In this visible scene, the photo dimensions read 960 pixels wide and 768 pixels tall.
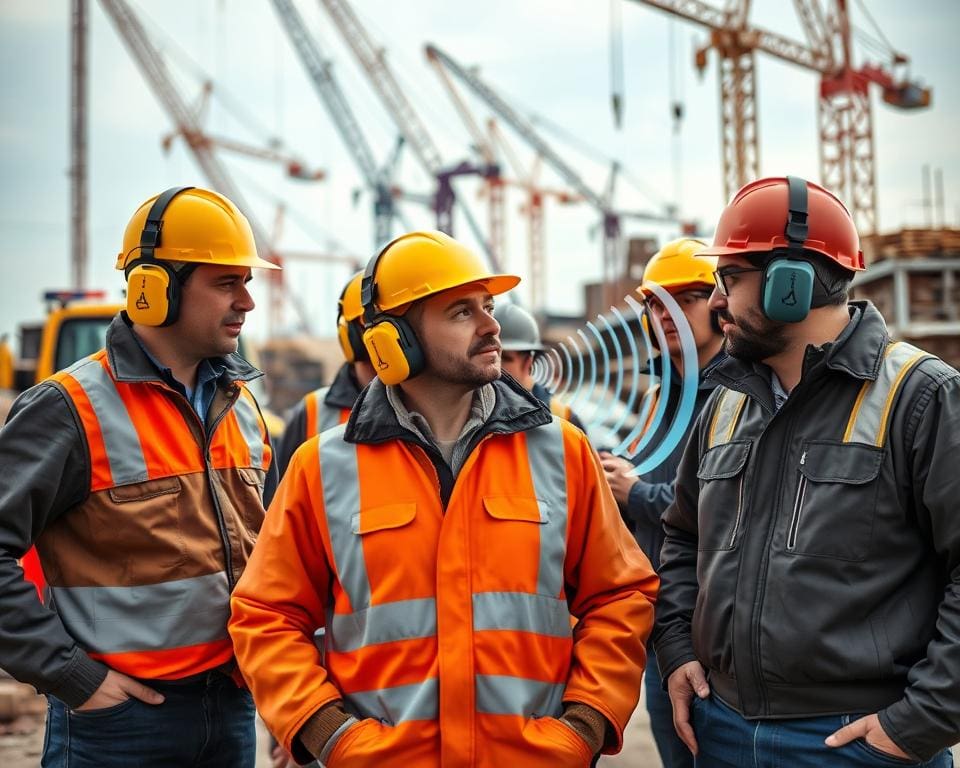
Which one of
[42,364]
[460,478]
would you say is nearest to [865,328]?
[460,478]

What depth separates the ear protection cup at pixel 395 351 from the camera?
287cm

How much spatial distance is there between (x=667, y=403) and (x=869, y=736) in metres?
1.69

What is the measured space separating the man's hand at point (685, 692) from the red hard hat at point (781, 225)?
1.19 m

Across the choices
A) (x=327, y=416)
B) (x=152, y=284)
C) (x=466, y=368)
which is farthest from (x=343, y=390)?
(x=466, y=368)

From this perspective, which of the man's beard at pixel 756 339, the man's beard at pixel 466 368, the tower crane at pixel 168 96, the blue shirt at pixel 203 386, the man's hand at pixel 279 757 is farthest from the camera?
the tower crane at pixel 168 96

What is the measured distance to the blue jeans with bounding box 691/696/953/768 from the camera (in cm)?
248

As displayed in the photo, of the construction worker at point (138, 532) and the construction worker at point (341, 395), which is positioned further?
the construction worker at point (341, 395)

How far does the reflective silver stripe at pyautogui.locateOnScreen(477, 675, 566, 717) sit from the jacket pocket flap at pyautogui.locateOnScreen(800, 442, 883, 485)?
2.97 ft

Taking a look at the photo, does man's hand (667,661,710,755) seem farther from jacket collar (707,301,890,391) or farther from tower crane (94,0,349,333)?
tower crane (94,0,349,333)

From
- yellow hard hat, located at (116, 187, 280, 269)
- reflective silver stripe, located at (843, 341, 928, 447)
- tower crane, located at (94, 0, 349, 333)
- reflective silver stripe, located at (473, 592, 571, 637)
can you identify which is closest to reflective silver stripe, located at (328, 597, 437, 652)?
reflective silver stripe, located at (473, 592, 571, 637)

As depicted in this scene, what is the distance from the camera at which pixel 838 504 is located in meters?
2.53

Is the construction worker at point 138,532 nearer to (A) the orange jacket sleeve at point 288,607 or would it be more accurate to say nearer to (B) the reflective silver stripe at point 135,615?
(B) the reflective silver stripe at point 135,615

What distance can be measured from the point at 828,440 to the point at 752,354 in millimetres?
333

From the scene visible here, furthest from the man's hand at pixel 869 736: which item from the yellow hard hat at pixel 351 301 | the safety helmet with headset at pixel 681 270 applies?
the yellow hard hat at pixel 351 301
